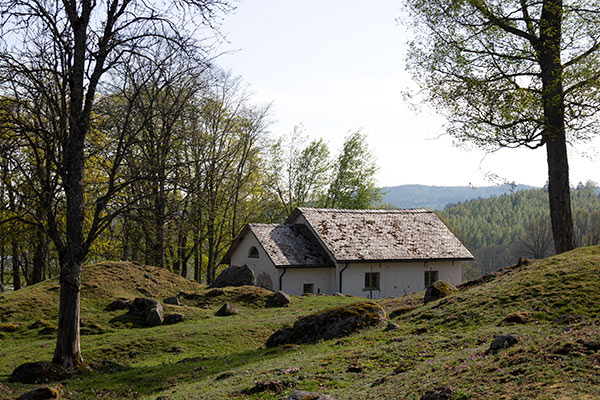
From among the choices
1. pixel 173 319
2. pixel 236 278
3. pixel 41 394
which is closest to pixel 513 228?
pixel 236 278

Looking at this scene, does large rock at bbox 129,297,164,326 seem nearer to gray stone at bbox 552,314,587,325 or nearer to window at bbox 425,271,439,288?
gray stone at bbox 552,314,587,325

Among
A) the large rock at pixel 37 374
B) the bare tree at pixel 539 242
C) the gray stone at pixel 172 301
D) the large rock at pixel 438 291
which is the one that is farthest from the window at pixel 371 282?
the bare tree at pixel 539 242

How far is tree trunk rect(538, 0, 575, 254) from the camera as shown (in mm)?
20078

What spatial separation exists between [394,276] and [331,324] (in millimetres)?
24095

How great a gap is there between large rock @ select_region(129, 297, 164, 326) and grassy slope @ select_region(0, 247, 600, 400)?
623 millimetres

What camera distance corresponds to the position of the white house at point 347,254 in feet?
122

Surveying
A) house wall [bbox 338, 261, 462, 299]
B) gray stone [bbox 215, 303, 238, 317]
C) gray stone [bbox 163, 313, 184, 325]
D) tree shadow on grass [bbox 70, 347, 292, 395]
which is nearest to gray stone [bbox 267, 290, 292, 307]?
gray stone [bbox 215, 303, 238, 317]

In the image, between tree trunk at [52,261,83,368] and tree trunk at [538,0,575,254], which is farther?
tree trunk at [538,0,575,254]

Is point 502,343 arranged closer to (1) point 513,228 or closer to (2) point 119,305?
(2) point 119,305

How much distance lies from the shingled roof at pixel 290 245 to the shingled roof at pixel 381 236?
869 mm

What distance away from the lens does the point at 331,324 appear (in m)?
16.2

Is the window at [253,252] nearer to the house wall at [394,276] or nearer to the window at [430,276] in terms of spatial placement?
the house wall at [394,276]

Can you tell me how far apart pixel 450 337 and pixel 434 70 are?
45.5 feet

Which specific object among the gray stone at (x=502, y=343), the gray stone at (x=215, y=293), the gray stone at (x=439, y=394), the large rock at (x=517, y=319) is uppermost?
the gray stone at (x=502, y=343)
